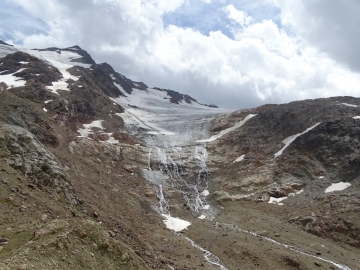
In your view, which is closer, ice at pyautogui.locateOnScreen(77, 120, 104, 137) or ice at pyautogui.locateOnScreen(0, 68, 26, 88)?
ice at pyautogui.locateOnScreen(77, 120, 104, 137)

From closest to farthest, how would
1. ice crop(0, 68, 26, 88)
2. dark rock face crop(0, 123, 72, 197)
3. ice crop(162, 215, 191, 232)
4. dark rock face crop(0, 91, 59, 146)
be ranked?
dark rock face crop(0, 123, 72, 197) → ice crop(162, 215, 191, 232) → dark rock face crop(0, 91, 59, 146) → ice crop(0, 68, 26, 88)

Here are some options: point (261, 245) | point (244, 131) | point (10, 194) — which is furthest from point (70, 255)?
point (244, 131)

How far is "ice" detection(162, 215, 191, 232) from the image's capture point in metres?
34.1

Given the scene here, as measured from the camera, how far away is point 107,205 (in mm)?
31672

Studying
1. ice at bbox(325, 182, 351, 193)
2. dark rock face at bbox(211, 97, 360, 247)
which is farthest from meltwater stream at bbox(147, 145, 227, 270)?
ice at bbox(325, 182, 351, 193)

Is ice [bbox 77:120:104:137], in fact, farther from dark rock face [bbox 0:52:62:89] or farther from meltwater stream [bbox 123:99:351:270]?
dark rock face [bbox 0:52:62:89]

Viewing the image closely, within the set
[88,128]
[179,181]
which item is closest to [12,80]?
[88,128]

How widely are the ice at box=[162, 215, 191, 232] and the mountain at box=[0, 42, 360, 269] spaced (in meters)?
0.26

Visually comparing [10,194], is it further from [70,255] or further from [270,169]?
[270,169]

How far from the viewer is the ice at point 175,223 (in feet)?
112

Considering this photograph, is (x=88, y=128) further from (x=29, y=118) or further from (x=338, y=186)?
(x=338, y=186)

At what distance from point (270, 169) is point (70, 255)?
41.0 m

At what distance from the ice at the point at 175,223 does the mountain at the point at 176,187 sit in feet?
0.84

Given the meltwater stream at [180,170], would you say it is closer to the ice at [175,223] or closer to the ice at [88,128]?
the ice at [175,223]
